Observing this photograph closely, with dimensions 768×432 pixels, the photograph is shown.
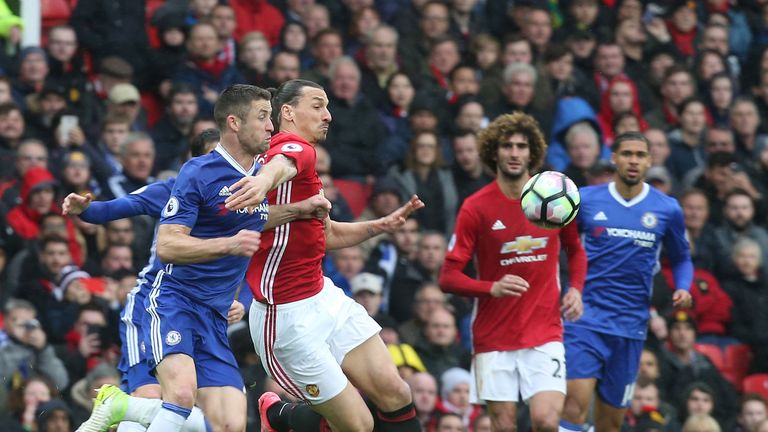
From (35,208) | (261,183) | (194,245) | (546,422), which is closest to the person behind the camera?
(261,183)

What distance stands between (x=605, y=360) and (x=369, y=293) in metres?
2.50

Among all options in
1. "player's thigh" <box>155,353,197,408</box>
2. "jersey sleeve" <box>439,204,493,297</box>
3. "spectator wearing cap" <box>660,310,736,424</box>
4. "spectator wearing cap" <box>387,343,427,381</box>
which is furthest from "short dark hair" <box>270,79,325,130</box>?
"spectator wearing cap" <box>660,310,736,424</box>

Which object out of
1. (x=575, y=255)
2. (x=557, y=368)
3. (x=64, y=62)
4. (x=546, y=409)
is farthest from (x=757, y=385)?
(x=64, y=62)

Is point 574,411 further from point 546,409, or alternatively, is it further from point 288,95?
point 288,95

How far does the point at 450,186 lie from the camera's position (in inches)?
550

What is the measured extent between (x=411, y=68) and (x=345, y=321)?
21.7 ft

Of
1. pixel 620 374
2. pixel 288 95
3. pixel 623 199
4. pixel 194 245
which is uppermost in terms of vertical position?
pixel 288 95

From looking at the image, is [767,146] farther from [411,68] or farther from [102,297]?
[102,297]

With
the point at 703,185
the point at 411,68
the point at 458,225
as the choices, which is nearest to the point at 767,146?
the point at 703,185

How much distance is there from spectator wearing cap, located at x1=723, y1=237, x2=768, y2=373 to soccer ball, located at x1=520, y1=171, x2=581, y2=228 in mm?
4957

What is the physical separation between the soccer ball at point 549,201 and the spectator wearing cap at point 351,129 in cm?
417

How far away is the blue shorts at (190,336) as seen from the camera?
8.68 metres

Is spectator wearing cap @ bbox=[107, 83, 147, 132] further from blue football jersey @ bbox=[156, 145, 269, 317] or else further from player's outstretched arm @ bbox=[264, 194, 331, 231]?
player's outstretched arm @ bbox=[264, 194, 331, 231]

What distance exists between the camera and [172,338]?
8.67m
